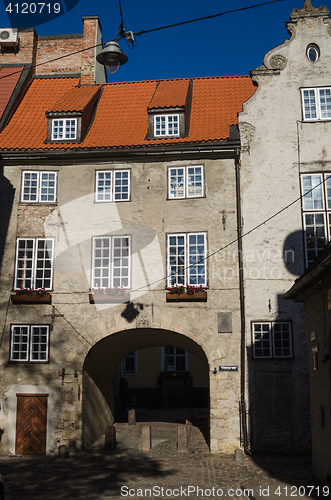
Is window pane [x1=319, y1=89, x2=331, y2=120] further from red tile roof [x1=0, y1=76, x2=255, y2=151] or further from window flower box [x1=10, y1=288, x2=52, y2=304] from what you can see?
window flower box [x1=10, y1=288, x2=52, y2=304]

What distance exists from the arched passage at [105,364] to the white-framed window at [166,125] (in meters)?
7.30

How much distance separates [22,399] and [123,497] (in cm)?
672

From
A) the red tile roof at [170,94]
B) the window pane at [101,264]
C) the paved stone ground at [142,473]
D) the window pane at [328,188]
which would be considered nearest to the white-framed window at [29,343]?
the window pane at [101,264]

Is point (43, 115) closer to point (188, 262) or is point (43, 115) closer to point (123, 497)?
point (188, 262)


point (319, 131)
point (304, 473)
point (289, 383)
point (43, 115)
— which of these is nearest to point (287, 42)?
point (319, 131)

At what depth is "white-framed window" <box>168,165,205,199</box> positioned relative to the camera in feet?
59.6

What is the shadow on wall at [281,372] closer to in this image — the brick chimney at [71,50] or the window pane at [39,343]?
the window pane at [39,343]

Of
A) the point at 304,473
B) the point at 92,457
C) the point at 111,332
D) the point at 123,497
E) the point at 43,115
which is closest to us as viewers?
the point at 123,497

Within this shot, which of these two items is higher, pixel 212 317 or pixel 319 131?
pixel 319 131

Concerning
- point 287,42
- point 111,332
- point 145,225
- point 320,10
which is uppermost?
point 320,10

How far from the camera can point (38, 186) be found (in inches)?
736

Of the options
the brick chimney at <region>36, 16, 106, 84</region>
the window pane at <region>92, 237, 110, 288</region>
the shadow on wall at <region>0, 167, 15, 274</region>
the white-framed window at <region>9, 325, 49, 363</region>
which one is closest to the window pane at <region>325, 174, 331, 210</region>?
the window pane at <region>92, 237, 110, 288</region>

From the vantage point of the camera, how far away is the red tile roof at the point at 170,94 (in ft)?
64.7

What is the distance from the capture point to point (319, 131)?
1798cm
